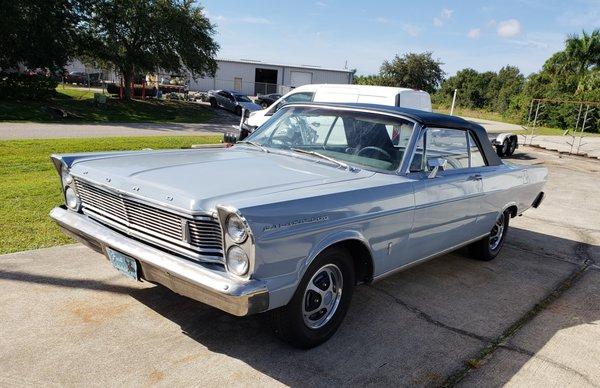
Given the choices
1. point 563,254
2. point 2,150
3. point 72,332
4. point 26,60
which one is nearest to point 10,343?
point 72,332

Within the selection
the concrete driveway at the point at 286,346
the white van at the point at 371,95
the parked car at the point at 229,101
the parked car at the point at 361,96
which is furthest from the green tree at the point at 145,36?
the concrete driveway at the point at 286,346

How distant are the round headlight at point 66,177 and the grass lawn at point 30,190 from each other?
123cm

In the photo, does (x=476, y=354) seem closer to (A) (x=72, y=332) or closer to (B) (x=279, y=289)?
(B) (x=279, y=289)

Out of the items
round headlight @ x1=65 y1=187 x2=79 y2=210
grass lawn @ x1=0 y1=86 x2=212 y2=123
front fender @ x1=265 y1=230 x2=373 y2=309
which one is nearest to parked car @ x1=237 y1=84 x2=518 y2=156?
round headlight @ x1=65 y1=187 x2=79 y2=210

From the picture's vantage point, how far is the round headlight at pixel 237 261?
283cm

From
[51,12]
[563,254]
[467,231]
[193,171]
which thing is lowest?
[563,254]

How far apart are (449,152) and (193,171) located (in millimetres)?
2533

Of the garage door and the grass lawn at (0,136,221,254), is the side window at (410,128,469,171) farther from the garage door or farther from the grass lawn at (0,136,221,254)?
the garage door

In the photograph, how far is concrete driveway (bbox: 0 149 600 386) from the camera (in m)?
3.10

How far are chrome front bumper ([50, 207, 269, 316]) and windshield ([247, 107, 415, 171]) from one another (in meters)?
1.69

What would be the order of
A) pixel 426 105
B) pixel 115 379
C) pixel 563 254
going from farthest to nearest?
pixel 426 105, pixel 563 254, pixel 115 379

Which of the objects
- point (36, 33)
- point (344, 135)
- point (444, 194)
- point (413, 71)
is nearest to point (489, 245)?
point (444, 194)

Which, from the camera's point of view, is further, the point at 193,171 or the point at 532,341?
the point at 532,341

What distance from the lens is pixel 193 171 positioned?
359 cm
